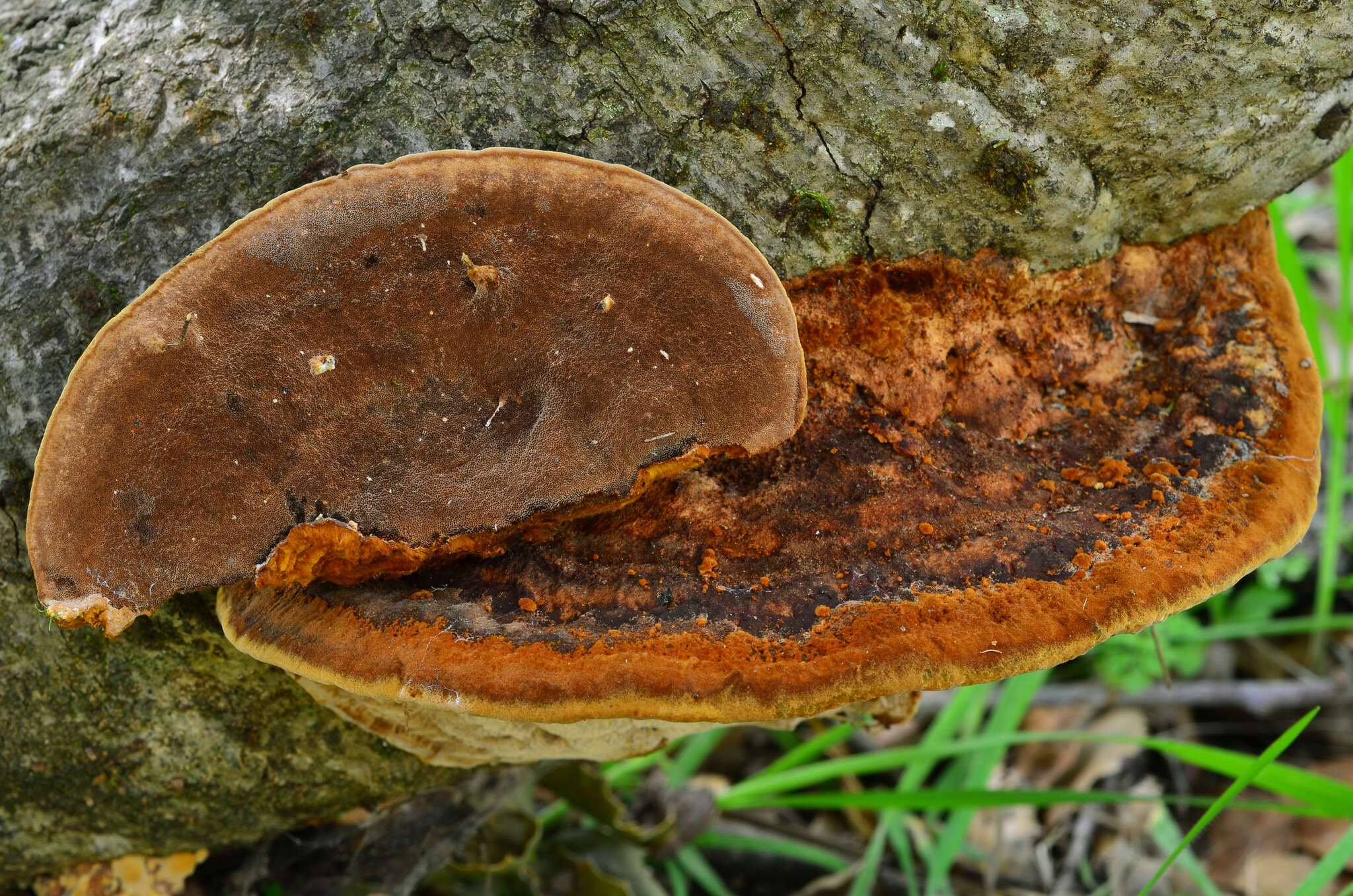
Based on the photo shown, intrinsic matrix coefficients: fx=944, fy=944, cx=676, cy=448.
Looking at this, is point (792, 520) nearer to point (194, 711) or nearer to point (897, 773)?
point (194, 711)

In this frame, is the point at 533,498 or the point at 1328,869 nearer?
the point at 533,498

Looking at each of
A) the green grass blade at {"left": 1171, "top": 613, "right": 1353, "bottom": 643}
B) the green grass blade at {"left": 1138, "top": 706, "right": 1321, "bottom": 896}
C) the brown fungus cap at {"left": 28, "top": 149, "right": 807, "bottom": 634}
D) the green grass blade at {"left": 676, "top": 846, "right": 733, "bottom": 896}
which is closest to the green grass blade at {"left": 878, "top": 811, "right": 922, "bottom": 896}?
the green grass blade at {"left": 676, "top": 846, "right": 733, "bottom": 896}

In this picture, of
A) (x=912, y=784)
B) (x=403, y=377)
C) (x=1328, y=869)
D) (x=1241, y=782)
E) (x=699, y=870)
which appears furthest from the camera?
(x=912, y=784)

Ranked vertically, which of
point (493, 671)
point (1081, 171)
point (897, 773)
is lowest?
point (897, 773)

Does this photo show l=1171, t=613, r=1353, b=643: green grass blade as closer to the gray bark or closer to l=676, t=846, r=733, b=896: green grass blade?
l=676, t=846, r=733, b=896: green grass blade

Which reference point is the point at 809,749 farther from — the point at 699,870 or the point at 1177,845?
the point at 1177,845

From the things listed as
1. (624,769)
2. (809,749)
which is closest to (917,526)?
(809,749)

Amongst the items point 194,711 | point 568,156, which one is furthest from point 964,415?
point 194,711
